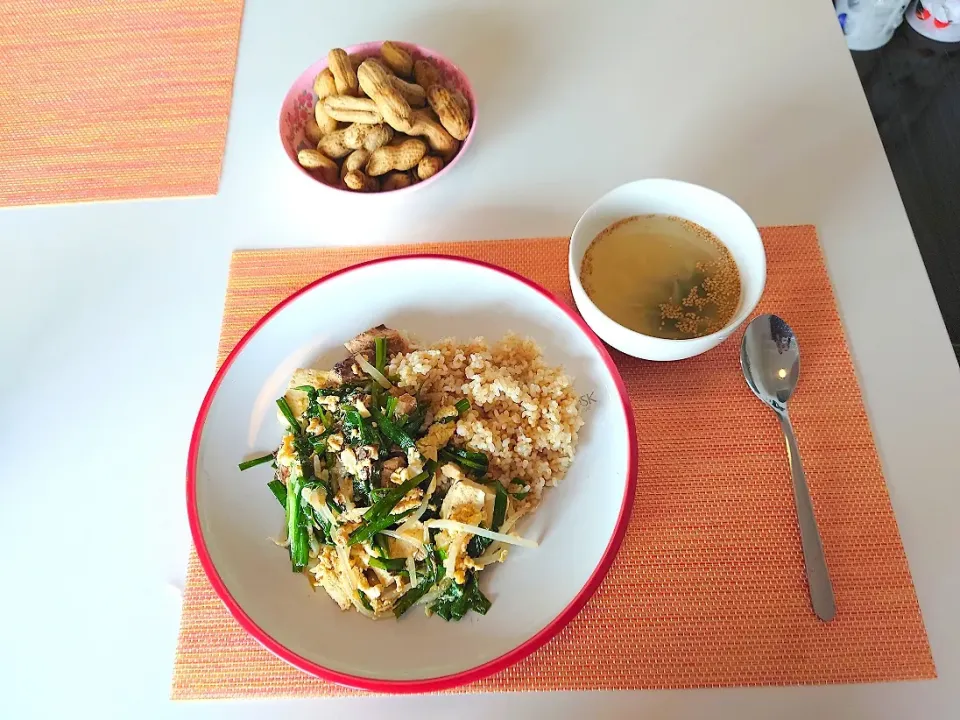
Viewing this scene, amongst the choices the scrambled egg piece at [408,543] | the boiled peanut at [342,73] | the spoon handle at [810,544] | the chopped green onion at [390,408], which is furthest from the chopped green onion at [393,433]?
the boiled peanut at [342,73]

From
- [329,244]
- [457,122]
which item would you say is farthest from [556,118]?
[329,244]

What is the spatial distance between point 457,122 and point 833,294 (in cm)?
75

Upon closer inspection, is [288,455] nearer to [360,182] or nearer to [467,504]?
[467,504]

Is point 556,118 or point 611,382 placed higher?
point 556,118

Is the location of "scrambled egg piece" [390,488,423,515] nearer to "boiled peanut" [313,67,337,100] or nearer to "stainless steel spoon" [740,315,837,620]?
"stainless steel spoon" [740,315,837,620]

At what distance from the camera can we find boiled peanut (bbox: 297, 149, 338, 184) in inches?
45.3

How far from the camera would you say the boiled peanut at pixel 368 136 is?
1.15 metres

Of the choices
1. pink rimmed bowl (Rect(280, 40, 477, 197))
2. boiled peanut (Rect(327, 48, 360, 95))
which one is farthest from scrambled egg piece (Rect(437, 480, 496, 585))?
boiled peanut (Rect(327, 48, 360, 95))

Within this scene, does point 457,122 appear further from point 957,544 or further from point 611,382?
point 957,544

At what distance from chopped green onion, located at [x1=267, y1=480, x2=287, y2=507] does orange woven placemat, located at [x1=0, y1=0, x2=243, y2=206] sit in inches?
27.7

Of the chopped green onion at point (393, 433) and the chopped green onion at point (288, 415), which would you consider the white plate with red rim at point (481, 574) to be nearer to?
the chopped green onion at point (288, 415)

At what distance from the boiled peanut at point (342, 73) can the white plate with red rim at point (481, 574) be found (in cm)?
43

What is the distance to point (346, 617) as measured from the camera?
84 cm

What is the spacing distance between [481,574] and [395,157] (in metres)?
0.75
